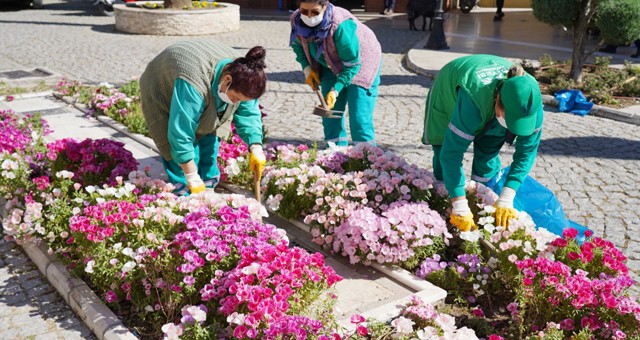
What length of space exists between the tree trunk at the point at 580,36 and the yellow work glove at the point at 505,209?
6542mm

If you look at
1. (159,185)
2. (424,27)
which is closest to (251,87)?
(159,185)

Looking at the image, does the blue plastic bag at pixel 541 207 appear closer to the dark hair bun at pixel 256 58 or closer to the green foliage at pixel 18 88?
the dark hair bun at pixel 256 58

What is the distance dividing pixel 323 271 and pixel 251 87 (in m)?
1.25

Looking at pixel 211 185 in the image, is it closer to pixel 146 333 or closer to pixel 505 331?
pixel 146 333

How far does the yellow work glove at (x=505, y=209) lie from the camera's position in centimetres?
407

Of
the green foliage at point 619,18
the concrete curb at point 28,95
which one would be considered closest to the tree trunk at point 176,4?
the concrete curb at point 28,95

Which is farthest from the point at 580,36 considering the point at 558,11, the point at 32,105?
the point at 32,105

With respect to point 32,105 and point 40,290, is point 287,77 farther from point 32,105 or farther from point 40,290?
point 40,290

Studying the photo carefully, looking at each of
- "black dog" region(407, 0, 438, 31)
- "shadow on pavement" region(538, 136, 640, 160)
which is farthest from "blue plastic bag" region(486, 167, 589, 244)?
"black dog" region(407, 0, 438, 31)

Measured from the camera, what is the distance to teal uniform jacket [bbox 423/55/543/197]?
3.90m

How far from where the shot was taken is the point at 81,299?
380cm

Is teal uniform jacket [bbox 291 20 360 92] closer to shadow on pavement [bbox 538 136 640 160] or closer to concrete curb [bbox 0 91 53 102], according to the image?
shadow on pavement [bbox 538 136 640 160]

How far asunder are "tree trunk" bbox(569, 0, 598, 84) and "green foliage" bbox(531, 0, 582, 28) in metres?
0.09

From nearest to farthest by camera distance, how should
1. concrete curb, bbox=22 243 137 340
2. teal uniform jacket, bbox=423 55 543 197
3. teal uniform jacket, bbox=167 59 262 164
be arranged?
concrete curb, bbox=22 243 137 340, teal uniform jacket, bbox=423 55 543 197, teal uniform jacket, bbox=167 59 262 164
